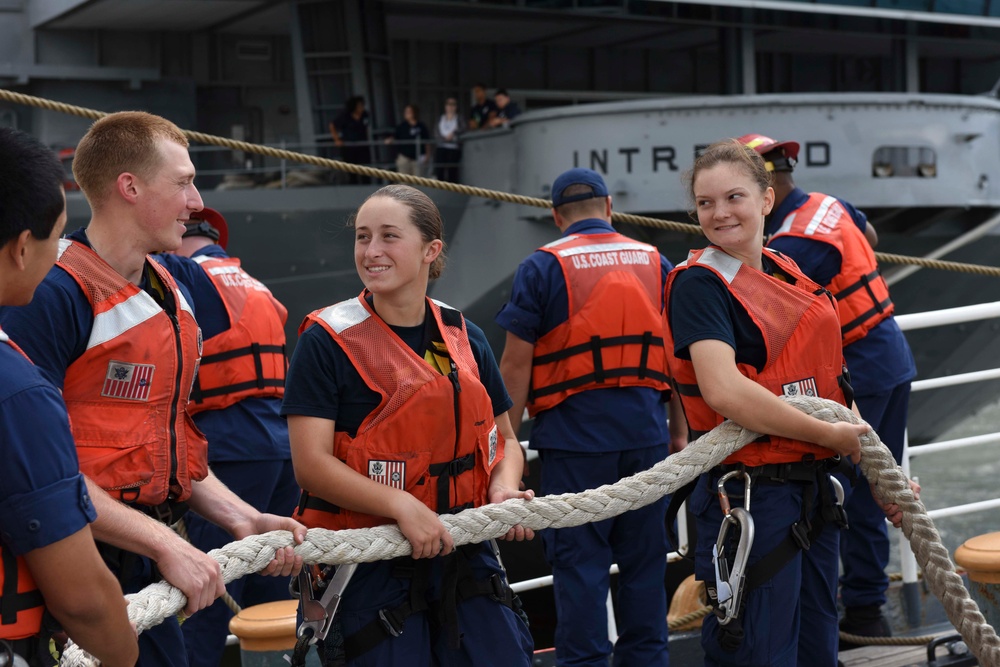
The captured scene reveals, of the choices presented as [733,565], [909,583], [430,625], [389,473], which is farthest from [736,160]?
[909,583]

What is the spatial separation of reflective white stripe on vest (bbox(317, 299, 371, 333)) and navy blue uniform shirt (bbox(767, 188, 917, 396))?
252 centimetres

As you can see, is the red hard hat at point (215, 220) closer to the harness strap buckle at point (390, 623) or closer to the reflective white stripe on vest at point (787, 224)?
the reflective white stripe on vest at point (787, 224)

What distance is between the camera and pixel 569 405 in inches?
179

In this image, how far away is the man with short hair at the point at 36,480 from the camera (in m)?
1.86

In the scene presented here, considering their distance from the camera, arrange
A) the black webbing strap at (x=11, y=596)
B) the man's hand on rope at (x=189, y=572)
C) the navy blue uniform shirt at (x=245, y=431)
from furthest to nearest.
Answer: the navy blue uniform shirt at (x=245, y=431)
the man's hand on rope at (x=189, y=572)
the black webbing strap at (x=11, y=596)

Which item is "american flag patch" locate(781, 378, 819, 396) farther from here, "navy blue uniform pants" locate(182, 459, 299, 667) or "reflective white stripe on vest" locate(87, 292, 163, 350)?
"navy blue uniform pants" locate(182, 459, 299, 667)

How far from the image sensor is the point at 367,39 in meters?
14.2

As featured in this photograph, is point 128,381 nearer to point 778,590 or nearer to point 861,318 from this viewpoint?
point 778,590

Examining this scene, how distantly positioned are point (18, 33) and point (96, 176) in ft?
46.5

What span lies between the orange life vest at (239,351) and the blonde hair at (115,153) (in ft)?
6.66

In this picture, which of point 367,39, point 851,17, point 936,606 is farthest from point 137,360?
point 851,17

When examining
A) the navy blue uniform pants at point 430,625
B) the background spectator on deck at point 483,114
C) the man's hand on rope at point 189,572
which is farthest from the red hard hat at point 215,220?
the background spectator on deck at point 483,114

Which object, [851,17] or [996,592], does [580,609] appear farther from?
[851,17]

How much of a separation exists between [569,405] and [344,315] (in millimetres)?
1872
